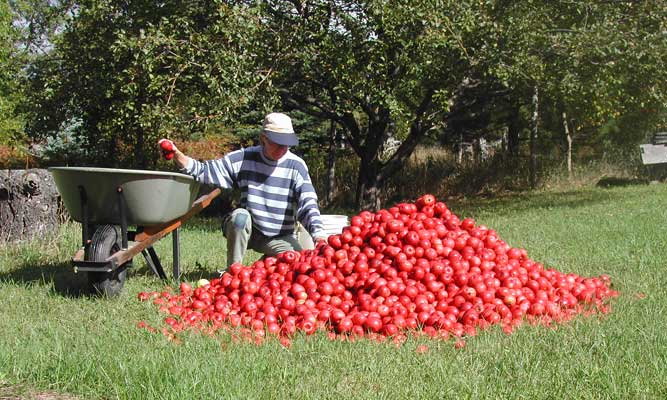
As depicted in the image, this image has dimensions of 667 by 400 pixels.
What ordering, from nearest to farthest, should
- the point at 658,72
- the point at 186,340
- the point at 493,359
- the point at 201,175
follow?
1. the point at 493,359
2. the point at 186,340
3. the point at 201,175
4. the point at 658,72

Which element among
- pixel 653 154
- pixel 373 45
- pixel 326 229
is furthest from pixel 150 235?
pixel 653 154

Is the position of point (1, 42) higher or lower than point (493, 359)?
higher

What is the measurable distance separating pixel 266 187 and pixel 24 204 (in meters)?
3.55

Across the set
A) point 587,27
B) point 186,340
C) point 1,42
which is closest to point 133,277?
point 186,340

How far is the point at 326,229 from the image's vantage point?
23.8 ft

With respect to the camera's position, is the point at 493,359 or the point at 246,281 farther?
the point at 246,281

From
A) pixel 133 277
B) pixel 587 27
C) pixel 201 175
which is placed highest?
pixel 587 27

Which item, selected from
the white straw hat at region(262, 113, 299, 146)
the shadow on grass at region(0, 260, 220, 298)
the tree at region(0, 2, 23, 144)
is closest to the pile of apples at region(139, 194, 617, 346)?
the shadow on grass at region(0, 260, 220, 298)

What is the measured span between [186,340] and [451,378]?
156cm

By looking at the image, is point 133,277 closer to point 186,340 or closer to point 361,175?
point 186,340

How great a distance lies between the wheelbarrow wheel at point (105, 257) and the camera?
18.1 ft

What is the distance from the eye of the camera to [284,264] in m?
5.47

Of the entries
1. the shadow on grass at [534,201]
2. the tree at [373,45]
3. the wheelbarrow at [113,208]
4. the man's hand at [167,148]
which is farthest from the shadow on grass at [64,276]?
the shadow on grass at [534,201]

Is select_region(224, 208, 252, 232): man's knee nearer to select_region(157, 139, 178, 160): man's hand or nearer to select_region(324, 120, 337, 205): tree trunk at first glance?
select_region(157, 139, 178, 160): man's hand
